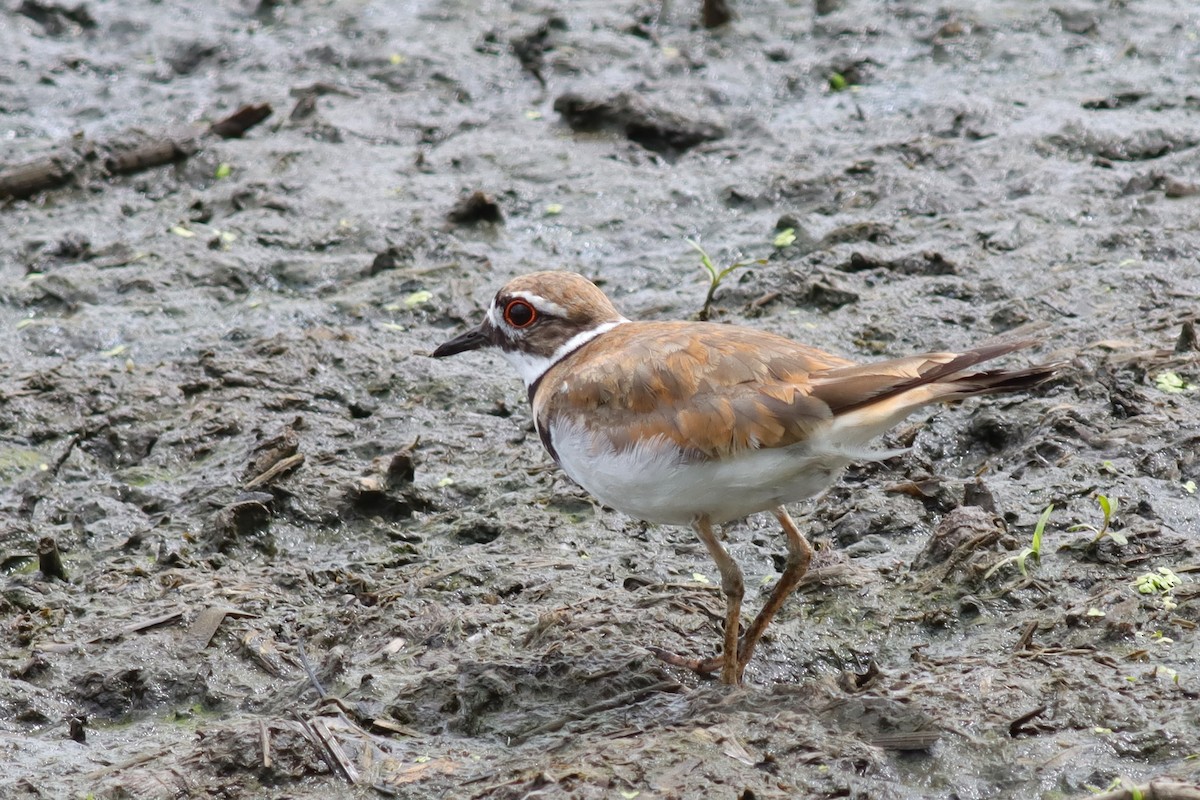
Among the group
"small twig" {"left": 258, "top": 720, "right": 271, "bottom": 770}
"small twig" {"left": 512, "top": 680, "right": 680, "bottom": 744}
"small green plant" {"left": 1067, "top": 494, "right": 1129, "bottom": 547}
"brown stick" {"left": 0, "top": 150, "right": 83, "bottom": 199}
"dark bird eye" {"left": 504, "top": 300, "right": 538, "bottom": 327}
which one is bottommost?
"brown stick" {"left": 0, "top": 150, "right": 83, "bottom": 199}

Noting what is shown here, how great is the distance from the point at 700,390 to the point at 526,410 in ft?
8.42

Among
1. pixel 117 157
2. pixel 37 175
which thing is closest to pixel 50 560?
pixel 37 175

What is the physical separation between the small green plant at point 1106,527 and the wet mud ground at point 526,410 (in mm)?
34

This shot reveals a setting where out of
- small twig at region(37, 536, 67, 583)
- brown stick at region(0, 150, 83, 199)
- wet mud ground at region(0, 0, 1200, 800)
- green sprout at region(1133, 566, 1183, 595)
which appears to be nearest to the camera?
wet mud ground at region(0, 0, 1200, 800)

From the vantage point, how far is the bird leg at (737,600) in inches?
208

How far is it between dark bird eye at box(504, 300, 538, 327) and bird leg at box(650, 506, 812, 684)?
4.19 ft

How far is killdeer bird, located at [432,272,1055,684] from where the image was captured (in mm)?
4891

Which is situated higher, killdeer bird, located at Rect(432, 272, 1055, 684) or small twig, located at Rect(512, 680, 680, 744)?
killdeer bird, located at Rect(432, 272, 1055, 684)

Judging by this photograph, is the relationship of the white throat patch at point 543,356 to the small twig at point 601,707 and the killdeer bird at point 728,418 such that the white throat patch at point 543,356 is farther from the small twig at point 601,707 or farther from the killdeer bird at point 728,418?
the small twig at point 601,707

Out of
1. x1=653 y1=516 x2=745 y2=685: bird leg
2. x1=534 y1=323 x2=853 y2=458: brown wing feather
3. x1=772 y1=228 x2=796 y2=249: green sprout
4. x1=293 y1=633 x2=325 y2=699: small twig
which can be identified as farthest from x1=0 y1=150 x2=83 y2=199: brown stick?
x1=653 y1=516 x2=745 y2=685: bird leg

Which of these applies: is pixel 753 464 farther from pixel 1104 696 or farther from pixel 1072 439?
pixel 1072 439

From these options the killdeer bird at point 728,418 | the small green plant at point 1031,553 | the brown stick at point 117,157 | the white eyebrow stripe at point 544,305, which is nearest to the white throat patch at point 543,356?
the white eyebrow stripe at point 544,305

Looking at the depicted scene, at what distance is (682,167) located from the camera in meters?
10.3

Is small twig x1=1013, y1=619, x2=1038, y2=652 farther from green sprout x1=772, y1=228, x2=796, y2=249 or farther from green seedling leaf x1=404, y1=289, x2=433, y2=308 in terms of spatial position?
green seedling leaf x1=404, y1=289, x2=433, y2=308
